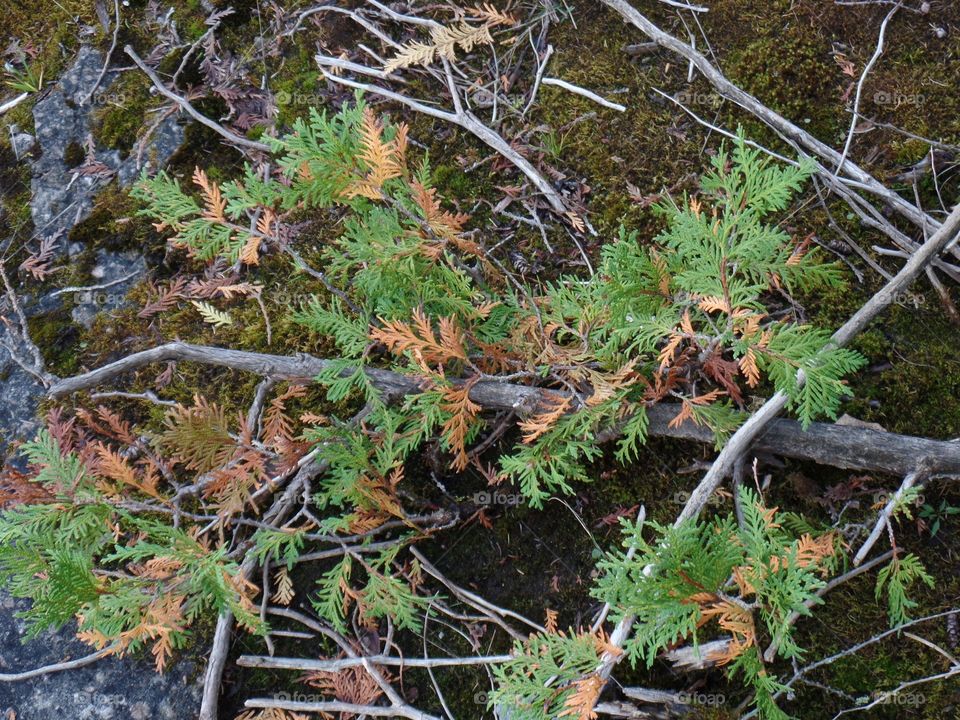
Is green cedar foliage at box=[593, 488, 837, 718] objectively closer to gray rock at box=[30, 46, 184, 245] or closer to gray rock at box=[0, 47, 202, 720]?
gray rock at box=[0, 47, 202, 720]

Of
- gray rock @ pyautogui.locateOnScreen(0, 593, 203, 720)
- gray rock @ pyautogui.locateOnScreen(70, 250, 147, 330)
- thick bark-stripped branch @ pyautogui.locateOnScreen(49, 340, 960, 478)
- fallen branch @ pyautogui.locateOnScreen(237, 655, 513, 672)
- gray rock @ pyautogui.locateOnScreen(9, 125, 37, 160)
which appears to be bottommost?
gray rock @ pyautogui.locateOnScreen(0, 593, 203, 720)

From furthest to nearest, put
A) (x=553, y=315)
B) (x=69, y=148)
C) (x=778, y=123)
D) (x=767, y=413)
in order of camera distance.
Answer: (x=69, y=148), (x=778, y=123), (x=553, y=315), (x=767, y=413)

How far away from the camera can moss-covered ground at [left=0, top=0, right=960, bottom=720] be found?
2.84 metres

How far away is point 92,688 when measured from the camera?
3020 millimetres

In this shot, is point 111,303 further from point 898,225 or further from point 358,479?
point 898,225

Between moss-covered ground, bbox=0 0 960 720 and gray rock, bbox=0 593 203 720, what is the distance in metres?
0.23

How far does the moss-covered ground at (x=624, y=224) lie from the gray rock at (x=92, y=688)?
23cm

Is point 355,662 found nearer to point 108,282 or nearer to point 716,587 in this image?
point 716,587

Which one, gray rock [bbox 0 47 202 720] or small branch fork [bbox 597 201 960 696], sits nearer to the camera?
small branch fork [bbox 597 201 960 696]

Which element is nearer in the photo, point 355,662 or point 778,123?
point 355,662

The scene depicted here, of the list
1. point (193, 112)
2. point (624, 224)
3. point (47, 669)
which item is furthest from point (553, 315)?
point (47, 669)

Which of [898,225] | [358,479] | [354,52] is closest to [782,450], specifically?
[898,225]

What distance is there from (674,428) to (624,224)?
1.05 metres

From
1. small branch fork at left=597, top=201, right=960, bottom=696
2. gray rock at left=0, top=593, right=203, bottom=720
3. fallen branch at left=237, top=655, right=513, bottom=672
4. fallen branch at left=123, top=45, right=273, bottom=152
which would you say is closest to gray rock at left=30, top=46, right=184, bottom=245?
fallen branch at left=123, top=45, right=273, bottom=152
